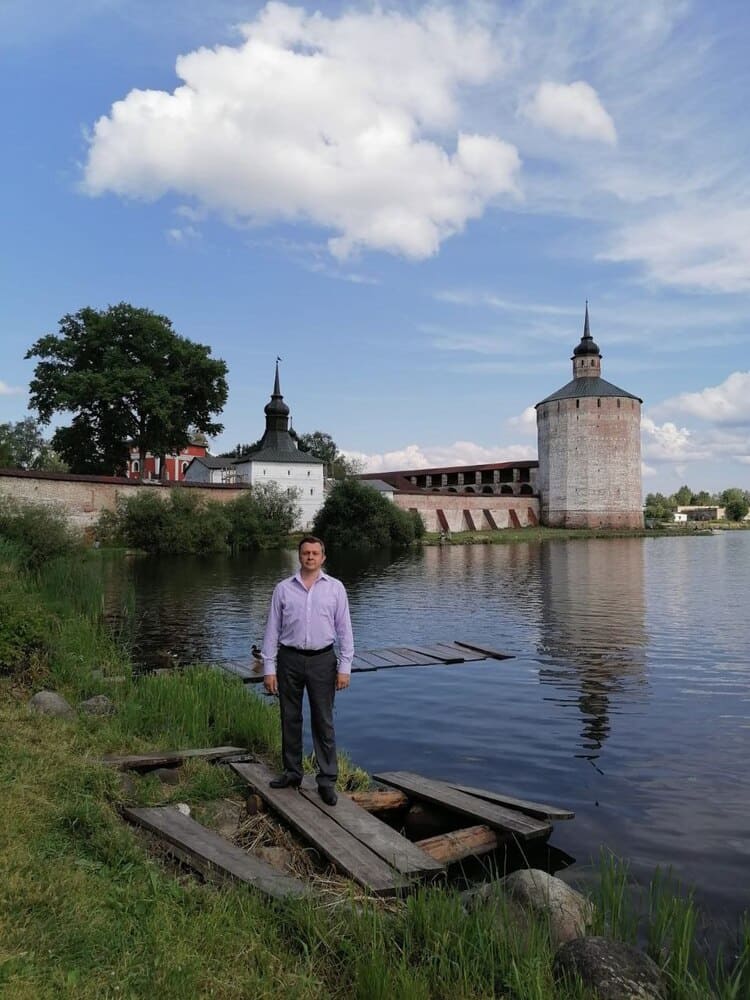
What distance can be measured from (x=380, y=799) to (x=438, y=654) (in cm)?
738

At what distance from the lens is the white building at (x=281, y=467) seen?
57.7m

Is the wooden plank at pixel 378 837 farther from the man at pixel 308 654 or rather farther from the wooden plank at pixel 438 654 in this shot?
the wooden plank at pixel 438 654

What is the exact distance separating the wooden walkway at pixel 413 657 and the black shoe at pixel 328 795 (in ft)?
19.9

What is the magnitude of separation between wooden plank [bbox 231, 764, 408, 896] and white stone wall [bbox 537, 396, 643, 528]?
67078mm

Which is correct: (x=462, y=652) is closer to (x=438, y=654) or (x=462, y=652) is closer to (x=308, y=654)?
(x=438, y=654)

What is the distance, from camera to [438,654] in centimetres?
1315

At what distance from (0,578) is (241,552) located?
34217 millimetres

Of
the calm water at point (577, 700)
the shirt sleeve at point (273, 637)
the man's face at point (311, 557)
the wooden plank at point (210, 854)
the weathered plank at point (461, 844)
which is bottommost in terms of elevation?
the calm water at point (577, 700)

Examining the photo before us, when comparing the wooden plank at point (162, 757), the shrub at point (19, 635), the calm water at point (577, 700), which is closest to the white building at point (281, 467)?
the calm water at point (577, 700)

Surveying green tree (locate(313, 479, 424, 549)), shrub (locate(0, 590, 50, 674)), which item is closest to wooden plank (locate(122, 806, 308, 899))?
shrub (locate(0, 590, 50, 674))

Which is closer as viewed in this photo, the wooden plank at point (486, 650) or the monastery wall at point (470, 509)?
the wooden plank at point (486, 650)

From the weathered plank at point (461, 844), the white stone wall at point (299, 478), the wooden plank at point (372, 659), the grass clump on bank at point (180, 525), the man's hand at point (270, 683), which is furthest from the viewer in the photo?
the white stone wall at point (299, 478)

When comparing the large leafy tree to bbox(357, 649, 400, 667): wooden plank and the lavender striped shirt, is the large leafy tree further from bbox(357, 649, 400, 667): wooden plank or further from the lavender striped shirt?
the lavender striped shirt

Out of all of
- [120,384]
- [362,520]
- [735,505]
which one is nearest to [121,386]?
[120,384]
